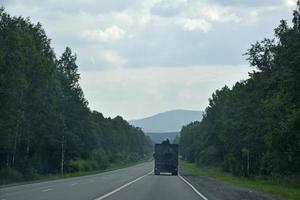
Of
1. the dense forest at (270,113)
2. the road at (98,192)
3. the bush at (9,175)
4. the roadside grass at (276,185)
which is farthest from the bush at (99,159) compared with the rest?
the road at (98,192)

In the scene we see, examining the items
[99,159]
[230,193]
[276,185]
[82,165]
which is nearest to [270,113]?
[276,185]

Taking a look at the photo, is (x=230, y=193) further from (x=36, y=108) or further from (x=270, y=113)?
(x=36, y=108)

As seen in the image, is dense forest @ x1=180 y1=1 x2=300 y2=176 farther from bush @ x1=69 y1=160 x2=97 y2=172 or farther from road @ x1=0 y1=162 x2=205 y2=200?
bush @ x1=69 y1=160 x2=97 y2=172

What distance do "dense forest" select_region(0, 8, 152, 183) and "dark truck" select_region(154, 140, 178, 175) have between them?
37.9ft

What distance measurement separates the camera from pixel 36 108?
63969 mm

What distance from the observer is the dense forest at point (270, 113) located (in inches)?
1722

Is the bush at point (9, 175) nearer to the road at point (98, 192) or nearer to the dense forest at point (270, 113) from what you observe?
the road at point (98, 192)

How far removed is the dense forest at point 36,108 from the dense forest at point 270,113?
20197mm

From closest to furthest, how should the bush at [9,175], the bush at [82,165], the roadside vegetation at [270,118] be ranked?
the roadside vegetation at [270,118] → the bush at [9,175] → the bush at [82,165]

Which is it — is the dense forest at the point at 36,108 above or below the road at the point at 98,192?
above

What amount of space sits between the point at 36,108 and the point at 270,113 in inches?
909

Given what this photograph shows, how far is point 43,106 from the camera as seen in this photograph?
64938 millimetres

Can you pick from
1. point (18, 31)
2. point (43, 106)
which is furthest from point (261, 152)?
point (18, 31)

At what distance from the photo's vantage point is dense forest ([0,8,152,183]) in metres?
56.4
